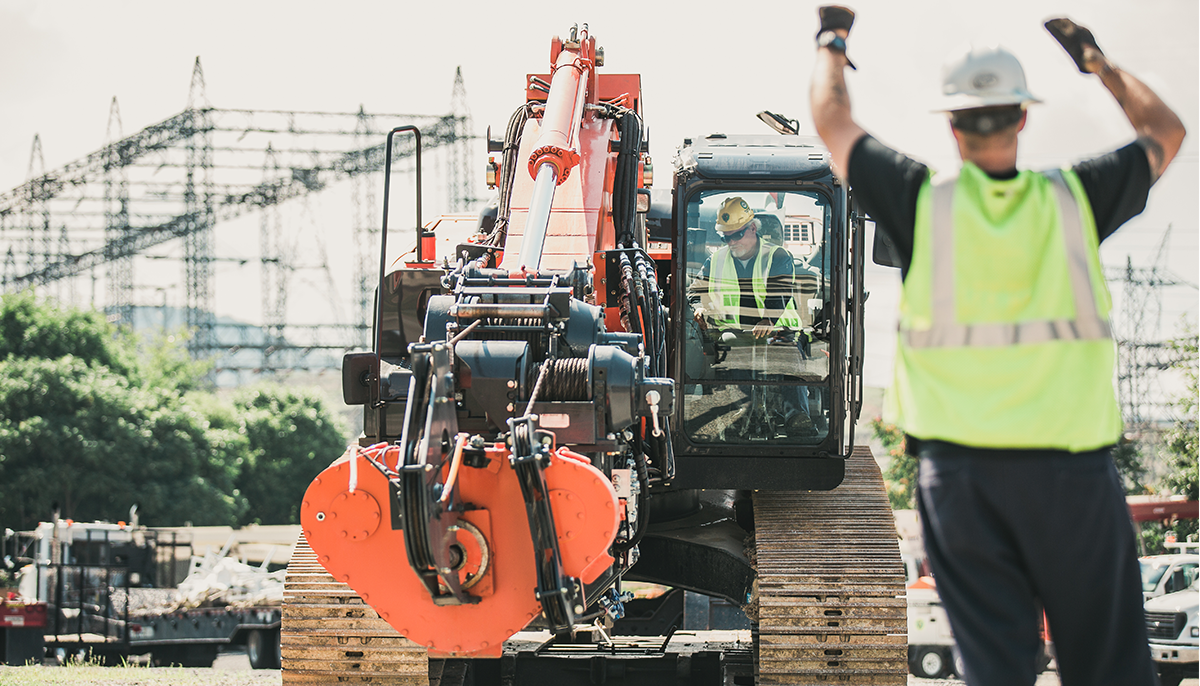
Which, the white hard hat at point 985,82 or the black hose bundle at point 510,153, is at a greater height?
the black hose bundle at point 510,153

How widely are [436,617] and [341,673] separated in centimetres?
176

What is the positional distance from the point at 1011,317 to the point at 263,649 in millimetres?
16634

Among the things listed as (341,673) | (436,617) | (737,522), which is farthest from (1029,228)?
(737,522)

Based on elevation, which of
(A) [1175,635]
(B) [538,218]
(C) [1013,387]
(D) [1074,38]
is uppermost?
(D) [1074,38]

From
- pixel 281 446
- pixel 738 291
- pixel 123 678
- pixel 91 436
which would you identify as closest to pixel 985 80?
pixel 738 291

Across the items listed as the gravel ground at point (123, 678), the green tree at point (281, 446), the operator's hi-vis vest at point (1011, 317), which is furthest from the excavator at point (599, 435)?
the green tree at point (281, 446)

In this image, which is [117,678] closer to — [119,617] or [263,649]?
[263,649]

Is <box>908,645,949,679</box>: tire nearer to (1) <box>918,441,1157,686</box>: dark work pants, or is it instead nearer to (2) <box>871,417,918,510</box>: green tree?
(1) <box>918,441,1157,686</box>: dark work pants

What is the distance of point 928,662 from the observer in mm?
17219

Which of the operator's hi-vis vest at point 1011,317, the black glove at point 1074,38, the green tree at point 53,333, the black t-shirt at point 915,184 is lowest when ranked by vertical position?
the green tree at point 53,333

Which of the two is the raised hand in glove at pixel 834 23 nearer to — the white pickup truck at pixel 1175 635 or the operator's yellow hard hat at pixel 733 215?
the operator's yellow hard hat at pixel 733 215

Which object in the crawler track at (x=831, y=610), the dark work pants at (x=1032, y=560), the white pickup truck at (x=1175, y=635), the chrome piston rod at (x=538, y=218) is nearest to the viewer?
the dark work pants at (x=1032, y=560)

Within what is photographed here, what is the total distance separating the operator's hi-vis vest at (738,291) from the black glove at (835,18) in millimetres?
4293

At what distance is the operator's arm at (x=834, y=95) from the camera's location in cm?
325
